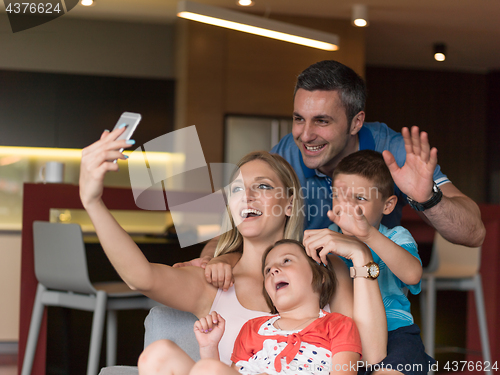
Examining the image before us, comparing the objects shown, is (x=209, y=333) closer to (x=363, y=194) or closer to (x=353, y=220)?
(x=353, y=220)

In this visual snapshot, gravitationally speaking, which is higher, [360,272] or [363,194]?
[363,194]

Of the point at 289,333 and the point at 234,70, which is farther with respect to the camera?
the point at 234,70

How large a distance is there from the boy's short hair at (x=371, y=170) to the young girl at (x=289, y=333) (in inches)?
11.0

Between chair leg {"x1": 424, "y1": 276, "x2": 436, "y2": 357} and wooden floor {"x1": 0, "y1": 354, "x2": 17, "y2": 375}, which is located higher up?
chair leg {"x1": 424, "y1": 276, "x2": 436, "y2": 357}

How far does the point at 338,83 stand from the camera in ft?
5.57

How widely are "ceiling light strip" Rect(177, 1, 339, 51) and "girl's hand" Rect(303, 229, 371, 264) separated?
1922 mm

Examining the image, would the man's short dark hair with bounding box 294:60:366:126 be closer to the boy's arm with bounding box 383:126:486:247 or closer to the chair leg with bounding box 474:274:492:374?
the boy's arm with bounding box 383:126:486:247

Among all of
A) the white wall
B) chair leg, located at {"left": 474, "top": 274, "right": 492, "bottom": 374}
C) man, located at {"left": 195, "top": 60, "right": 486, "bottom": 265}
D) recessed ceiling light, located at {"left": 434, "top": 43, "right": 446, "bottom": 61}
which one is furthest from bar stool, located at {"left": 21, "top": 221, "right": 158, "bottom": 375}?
recessed ceiling light, located at {"left": 434, "top": 43, "right": 446, "bottom": 61}

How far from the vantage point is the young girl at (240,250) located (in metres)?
0.98

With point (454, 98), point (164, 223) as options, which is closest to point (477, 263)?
point (164, 223)

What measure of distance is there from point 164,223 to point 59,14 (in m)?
2.02

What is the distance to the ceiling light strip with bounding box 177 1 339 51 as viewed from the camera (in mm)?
2758


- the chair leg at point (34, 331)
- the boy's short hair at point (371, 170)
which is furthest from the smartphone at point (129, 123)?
the chair leg at point (34, 331)

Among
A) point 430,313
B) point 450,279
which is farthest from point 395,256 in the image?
point 450,279
